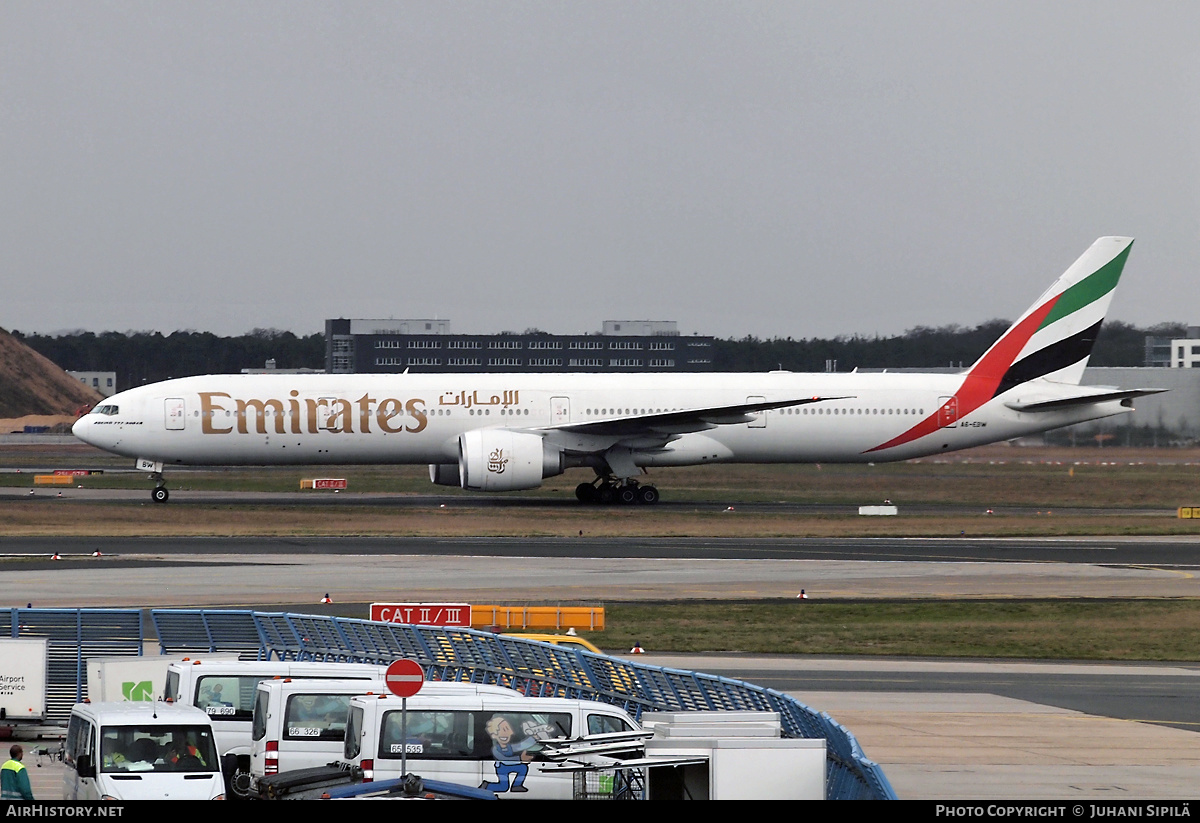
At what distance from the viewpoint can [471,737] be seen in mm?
17031

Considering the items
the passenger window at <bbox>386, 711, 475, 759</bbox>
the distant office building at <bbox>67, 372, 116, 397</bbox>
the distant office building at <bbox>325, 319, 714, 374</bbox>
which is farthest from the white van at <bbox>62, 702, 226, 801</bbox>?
the distant office building at <bbox>67, 372, 116, 397</bbox>

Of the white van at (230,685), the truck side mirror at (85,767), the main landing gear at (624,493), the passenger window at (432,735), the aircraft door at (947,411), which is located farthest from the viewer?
the aircraft door at (947,411)

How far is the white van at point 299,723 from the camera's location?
59.5 ft

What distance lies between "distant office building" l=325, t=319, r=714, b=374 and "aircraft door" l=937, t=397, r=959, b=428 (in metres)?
58.0

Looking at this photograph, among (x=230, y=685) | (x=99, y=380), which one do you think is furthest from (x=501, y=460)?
(x=99, y=380)

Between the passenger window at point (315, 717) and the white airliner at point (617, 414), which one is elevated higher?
the white airliner at point (617, 414)

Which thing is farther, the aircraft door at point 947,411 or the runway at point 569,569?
the aircraft door at point 947,411

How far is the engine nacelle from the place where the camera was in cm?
5903

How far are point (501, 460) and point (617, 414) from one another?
681cm

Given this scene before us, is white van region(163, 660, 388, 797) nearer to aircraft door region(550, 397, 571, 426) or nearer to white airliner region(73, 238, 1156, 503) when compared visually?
white airliner region(73, 238, 1156, 503)

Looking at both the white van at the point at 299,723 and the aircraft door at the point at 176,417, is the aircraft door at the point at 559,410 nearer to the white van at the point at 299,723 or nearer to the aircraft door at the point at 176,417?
the aircraft door at the point at 176,417

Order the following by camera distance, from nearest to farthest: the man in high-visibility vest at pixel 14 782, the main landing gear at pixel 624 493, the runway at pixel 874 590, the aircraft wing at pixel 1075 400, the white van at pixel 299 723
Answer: the man in high-visibility vest at pixel 14 782
the white van at pixel 299 723
the runway at pixel 874 590
the main landing gear at pixel 624 493
the aircraft wing at pixel 1075 400

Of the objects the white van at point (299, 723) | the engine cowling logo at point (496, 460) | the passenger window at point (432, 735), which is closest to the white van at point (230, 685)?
the white van at point (299, 723)

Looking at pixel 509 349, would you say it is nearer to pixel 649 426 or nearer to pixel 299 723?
pixel 649 426
